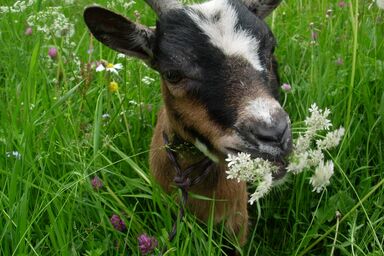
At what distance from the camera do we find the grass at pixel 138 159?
3102 mm

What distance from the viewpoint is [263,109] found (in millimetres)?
2707

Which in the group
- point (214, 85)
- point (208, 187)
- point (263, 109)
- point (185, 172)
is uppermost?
point (263, 109)

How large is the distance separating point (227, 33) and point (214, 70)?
20 centimetres

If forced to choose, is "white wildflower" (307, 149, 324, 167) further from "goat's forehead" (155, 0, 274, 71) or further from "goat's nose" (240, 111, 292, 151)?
"goat's forehead" (155, 0, 274, 71)

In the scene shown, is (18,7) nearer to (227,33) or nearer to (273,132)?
(227,33)

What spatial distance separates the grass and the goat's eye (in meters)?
0.42

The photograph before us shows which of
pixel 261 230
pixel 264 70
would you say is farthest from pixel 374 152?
pixel 264 70

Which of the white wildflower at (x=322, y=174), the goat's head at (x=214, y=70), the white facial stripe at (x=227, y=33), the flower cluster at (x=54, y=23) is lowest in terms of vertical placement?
the flower cluster at (x=54, y=23)

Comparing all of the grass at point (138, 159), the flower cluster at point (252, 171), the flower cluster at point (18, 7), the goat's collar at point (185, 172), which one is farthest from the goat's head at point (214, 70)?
the flower cluster at point (18, 7)

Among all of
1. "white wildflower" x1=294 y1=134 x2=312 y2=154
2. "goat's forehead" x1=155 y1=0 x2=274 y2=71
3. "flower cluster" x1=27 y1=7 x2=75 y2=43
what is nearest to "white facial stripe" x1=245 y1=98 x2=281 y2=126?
"goat's forehead" x1=155 y1=0 x2=274 y2=71

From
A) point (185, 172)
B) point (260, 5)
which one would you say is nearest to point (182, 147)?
point (185, 172)

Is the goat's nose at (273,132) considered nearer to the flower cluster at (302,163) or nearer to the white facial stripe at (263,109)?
the white facial stripe at (263,109)

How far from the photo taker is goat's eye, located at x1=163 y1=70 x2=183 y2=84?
312 cm

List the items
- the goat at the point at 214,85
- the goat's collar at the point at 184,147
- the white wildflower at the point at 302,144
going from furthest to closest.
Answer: the goat's collar at the point at 184,147, the goat at the point at 214,85, the white wildflower at the point at 302,144
